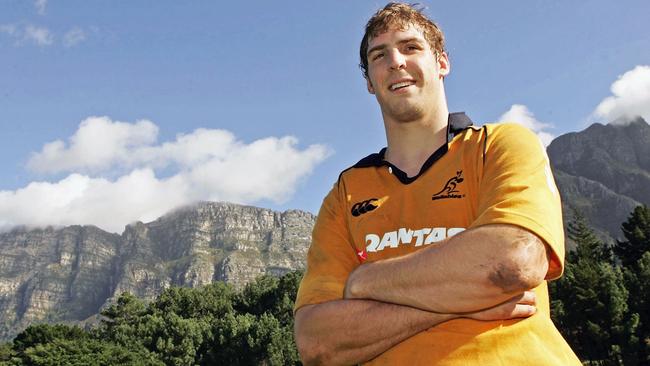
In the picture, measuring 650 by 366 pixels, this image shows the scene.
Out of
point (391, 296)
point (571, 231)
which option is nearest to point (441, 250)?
point (391, 296)

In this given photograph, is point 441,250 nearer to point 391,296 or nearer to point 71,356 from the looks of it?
point 391,296

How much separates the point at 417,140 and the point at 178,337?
263 ft

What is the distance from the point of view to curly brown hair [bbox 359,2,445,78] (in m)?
3.59

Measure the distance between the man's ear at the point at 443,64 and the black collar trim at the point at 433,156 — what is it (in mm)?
362

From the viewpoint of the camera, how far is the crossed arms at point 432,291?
8.59ft

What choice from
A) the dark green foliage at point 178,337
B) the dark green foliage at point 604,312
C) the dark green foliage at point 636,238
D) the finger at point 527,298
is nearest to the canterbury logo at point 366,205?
the finger at point 527,298

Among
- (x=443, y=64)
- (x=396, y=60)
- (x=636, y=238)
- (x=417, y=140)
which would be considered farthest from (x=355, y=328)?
(x=636, y=238)

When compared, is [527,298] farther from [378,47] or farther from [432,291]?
[378,47]

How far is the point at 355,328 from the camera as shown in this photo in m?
2.90

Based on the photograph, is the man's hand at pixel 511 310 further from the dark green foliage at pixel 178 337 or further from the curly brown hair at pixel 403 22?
the dark green foliage at pixel 178 337

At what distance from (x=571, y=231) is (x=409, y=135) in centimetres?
9866

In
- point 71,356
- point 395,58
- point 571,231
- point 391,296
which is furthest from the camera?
point 571,231

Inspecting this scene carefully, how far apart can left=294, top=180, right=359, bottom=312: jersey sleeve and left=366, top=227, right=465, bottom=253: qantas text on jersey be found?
257 millimetres

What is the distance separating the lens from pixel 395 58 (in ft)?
11.4
